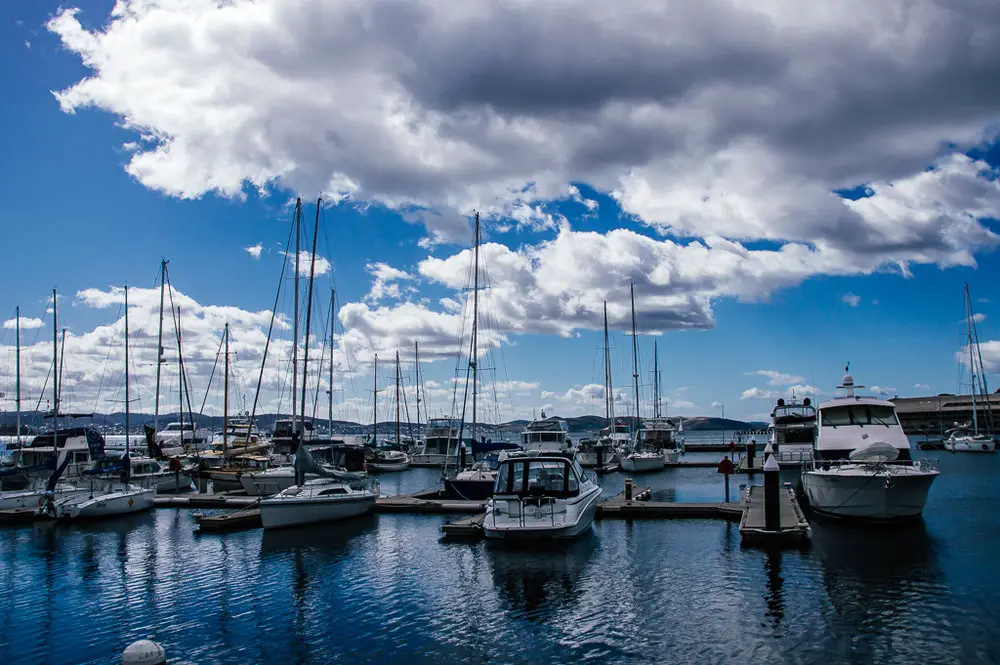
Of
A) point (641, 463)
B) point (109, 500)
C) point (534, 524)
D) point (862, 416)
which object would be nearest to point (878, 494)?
point (862, 416)

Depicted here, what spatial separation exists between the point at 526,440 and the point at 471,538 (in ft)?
84.2

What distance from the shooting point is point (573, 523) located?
82.1 feet

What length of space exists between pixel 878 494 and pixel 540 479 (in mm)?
12303

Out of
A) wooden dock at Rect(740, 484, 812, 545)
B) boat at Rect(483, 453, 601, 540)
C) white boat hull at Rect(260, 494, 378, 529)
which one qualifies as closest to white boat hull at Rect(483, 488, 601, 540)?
boat at Rect(483, 453, 601, 540)

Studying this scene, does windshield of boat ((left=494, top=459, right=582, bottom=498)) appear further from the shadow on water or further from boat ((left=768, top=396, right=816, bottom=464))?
boat ((left=768, top=396, right=816, bottom=464))

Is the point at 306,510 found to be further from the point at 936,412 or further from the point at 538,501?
the point at 936,412

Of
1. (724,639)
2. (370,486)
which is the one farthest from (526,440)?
(724,639)

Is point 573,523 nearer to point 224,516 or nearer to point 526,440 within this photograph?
point 224,516

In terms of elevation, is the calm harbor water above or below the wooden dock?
below

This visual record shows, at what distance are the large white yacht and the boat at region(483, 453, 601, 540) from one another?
51.5m

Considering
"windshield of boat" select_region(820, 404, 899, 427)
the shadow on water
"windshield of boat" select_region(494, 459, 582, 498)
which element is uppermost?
"windshield of boat" select_region(820, 404, 899, 427)

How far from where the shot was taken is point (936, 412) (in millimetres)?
157750

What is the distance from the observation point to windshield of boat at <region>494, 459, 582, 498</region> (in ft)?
88.3

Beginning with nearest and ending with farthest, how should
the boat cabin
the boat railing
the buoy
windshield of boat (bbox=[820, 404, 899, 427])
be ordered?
the buoy
the boat cabin
the boat railing
windshield of boat (bbox=[820, 404, 899, 427])
